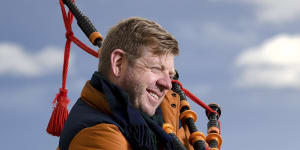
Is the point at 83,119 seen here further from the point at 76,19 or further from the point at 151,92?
the point at 76,19

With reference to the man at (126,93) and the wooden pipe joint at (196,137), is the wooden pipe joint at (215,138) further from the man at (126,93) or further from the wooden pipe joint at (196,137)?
the man at (126,93)

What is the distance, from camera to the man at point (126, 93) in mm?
2354

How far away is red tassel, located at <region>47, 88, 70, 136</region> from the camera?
156 inches

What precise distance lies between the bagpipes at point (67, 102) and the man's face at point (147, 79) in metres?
0.83

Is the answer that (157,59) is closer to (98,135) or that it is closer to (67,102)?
(98,135)

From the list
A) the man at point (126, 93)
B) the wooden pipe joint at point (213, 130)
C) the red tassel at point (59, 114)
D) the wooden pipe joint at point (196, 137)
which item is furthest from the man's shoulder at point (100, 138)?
the red tassel at point (59, 114)

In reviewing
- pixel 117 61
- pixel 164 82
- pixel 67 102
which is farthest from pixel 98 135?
pixel 67 102

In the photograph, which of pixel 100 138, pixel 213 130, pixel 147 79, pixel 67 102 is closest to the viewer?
pixel 100 138

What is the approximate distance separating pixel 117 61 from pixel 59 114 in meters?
1.75

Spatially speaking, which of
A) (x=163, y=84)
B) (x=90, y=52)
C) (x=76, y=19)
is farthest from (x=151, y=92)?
(x=76, y=19)

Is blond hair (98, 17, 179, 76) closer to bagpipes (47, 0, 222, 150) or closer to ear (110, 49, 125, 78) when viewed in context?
ear (110, 49, 125, 78)

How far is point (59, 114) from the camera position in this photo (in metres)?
4.05

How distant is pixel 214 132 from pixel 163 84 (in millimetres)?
1258

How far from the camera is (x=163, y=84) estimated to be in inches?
103
